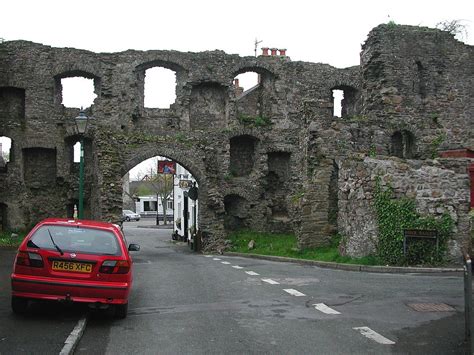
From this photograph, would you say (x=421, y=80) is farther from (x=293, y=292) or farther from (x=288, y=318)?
(x=288, y=318)

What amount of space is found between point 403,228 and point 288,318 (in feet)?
25.7

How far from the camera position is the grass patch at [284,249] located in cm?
1759

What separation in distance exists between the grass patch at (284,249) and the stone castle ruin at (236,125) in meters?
0.72

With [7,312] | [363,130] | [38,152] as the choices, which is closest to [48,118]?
[38,152]

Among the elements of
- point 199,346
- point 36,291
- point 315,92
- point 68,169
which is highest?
point 315,92

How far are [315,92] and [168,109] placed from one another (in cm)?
849

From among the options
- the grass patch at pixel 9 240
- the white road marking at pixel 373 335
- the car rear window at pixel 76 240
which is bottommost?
the white road marking at pixel 373 335

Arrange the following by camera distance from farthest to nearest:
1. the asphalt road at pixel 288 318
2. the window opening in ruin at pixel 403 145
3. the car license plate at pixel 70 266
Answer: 1. the window opening in ruin at pixel 403 145
2. the car license plate at pixel 70 266
3. the asphalt road at pixel 288 318

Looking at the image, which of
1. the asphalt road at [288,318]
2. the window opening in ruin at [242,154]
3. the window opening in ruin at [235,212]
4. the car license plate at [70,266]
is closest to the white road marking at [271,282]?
the asphalt road at [288,318]

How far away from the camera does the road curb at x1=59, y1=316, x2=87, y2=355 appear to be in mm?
6664

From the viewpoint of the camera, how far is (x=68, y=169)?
30438 millimetres

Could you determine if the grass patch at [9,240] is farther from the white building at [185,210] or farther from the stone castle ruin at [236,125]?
the white building at [185,210]

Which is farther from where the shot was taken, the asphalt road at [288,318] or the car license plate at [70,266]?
the car license plate at [70,266]

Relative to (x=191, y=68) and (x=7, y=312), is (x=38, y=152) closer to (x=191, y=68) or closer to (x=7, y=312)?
(x=191, y=68)
